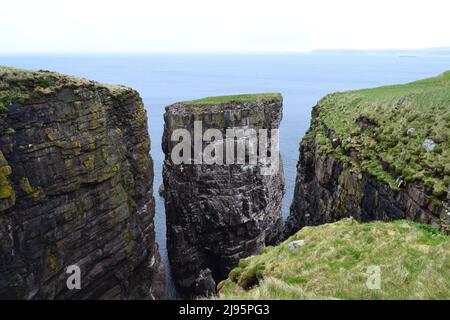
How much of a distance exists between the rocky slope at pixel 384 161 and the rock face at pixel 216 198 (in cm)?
800

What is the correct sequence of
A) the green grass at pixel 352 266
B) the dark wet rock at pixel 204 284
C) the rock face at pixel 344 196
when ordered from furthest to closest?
the dark wet rock at pixel 204 284
the rock face at pixel 344 196
the green grass at pixel 352 266

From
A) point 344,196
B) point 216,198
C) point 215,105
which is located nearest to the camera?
point 344,196

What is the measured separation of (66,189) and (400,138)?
25.5m

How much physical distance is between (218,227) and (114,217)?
71.9 ft

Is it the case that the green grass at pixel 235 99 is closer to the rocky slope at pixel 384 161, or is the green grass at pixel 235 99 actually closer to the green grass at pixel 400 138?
the rocky slope at pixel 384 161


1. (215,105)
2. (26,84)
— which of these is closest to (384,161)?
(26,84)

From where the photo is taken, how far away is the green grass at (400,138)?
27047 millimetres

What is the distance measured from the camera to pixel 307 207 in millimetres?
50469

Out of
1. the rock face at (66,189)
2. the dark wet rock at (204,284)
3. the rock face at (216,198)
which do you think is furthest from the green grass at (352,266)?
the rock face at (216,198)

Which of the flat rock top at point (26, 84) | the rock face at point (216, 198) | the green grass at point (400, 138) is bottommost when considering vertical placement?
the rock face at point (216, 198)

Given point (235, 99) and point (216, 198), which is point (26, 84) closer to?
point (216, 198)

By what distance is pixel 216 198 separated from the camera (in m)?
54.9
